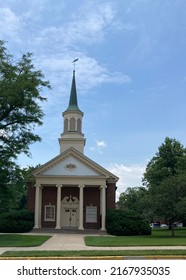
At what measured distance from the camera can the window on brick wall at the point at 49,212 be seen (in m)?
41.8

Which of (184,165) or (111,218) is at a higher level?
(184,165)

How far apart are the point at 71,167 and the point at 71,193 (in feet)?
10.9

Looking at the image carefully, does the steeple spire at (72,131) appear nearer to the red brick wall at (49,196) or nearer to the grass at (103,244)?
the red brick wall at (49,196)

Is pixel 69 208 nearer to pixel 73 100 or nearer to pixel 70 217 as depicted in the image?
pixel 70 217

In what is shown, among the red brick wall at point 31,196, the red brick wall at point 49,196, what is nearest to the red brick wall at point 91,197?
the red brick wall at point 49,196

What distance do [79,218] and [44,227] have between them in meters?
3.81

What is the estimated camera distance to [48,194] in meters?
42.5

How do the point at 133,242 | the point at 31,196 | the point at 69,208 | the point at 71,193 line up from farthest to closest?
the point at 71,193 → the point at 69,208 → the point at 31,196 → the point at 133,242

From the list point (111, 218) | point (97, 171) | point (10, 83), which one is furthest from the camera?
point (97, 171)

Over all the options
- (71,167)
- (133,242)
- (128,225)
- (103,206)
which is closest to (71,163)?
(71,167)

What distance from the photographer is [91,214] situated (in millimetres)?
41875

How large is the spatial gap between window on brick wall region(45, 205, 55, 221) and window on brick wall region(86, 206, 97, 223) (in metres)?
3.60
